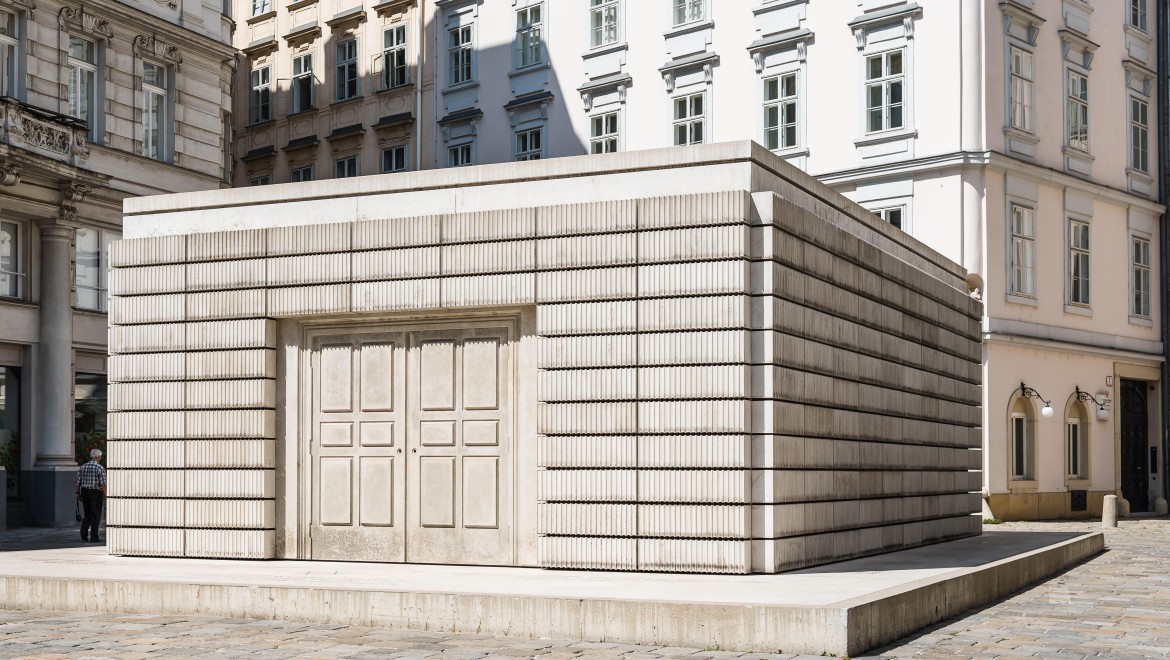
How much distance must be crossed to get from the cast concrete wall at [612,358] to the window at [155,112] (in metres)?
15.5

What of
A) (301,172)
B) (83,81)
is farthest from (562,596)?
(301,172)

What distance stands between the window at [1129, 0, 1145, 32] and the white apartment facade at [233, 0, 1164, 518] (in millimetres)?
82

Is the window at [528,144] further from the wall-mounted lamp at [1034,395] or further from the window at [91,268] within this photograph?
the wall-mounted lamp at [1034,395]

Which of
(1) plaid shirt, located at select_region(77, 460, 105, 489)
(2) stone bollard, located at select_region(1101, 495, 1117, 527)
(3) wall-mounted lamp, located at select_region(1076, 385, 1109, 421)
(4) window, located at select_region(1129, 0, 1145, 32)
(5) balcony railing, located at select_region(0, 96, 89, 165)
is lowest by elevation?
(2) stone bollard, located at select_region(1101, 495, 1117, 527)

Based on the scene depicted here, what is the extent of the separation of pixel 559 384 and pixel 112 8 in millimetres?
18961

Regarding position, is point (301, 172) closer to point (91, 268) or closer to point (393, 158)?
point (393, 158)

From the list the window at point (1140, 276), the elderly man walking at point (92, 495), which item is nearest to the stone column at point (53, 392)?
the elderly man walking at point (92, 495)

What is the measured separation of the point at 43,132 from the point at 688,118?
601 inches

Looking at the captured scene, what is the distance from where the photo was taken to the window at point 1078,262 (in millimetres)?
34781

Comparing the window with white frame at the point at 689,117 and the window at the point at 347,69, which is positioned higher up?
the window at the point at 347,69

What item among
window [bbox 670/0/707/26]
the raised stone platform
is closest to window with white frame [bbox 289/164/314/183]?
window [bbox 670/0/707/26]

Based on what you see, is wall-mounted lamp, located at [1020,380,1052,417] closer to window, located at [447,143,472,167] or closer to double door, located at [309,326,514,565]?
window, located at [447,143,472,167]

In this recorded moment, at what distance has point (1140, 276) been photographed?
123 feet

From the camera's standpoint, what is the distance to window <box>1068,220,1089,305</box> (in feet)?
114
